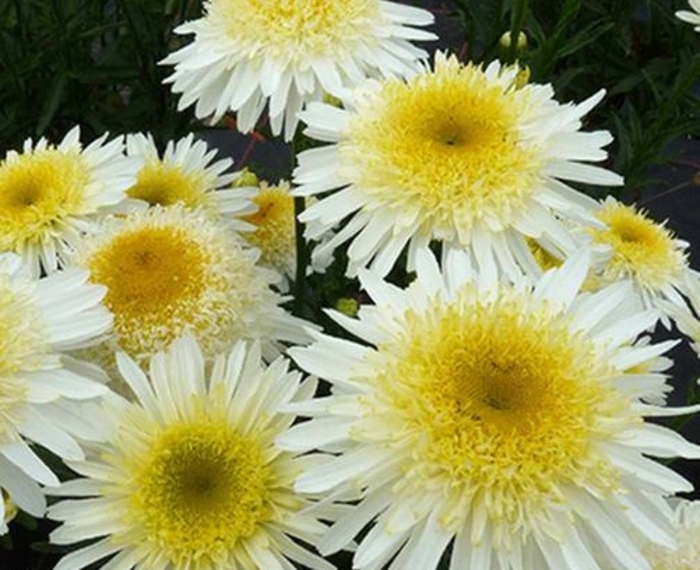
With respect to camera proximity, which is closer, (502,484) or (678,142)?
(502,484)

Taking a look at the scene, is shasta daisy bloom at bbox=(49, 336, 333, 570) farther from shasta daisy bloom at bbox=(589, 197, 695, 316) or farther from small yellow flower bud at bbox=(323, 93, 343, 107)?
shasta daisy bloom at bbox=(589, 197, 695, 316)


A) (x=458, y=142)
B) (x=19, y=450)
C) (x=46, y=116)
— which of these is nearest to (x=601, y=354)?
(x=458, y=142)

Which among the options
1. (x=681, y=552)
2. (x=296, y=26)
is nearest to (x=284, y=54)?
(x=296, y=26)

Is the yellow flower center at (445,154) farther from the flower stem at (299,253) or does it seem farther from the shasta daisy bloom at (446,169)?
the flower stem at (299,253)

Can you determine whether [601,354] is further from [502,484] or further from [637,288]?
[637,288]

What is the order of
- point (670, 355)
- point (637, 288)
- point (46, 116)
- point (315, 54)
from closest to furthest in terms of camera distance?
point (315, 54)
point (637, 288)
point (46, 116)
point (670, 355)

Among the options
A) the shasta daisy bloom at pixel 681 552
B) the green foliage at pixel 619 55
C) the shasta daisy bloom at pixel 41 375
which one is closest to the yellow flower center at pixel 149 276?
the shasta daisy bloom at pixel 41 375

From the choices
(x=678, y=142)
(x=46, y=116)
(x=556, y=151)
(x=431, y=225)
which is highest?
(x=678, y=142)

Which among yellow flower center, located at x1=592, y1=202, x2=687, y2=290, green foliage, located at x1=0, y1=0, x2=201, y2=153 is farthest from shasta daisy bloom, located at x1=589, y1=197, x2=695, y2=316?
green foliage, located at x1=0, y1=0, x2=201, y2=153

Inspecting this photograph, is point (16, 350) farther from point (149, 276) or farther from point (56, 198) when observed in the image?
point (56, 198)
